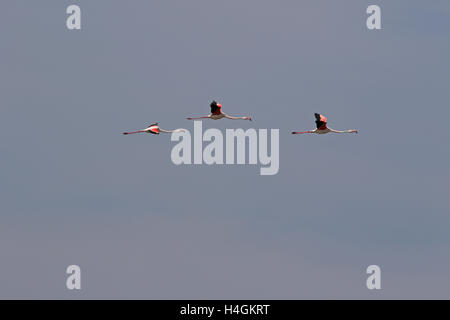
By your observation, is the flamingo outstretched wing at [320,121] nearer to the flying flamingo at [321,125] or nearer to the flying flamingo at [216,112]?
the flying flamingo at [321,125]

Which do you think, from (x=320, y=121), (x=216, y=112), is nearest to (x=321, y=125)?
(x=320, y=121)

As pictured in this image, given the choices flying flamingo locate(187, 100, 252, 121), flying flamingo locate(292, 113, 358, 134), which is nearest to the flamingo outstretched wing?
flying flamingo locate(292, 113, 358, 134)

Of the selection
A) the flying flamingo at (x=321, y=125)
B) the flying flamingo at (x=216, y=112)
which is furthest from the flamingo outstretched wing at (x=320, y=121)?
the flying flamingo at (x=216, y=112)

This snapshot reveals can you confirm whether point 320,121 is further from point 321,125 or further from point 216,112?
point 216,112

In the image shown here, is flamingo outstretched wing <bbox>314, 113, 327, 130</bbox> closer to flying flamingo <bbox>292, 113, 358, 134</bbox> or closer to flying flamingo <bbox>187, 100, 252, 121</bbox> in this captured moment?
flying flamingo <bbox>292, 113, 358, 134</bbox>
